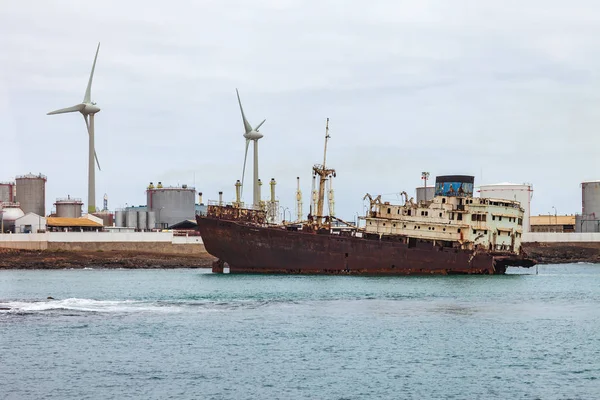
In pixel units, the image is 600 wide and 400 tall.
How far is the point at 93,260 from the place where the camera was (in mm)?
119875

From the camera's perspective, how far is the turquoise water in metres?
33.2

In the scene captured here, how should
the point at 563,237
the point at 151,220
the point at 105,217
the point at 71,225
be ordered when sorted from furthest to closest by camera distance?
the point at 151,220 → the point at 105,217 → the point at 563,237 → the point at 71,225

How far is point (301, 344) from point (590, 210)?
11976 centimetres

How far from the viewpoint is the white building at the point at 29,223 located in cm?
13200

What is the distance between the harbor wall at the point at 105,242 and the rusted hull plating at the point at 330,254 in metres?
39.4

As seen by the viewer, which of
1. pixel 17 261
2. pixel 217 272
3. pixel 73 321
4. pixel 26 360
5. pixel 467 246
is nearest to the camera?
pixel 26 360

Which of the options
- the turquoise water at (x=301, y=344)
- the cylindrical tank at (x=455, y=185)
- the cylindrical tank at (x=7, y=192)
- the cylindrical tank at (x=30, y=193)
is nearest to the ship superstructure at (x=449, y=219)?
the cylindrical tank at (x=455, y=185)

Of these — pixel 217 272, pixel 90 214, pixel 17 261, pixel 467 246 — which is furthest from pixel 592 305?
pixel 90 214

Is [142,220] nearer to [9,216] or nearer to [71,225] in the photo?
[71,225]

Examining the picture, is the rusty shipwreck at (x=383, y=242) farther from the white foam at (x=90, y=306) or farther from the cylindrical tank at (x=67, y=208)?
the cylindrical tank at (x=67, y=208)

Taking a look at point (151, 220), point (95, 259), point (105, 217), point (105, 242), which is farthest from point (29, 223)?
point (151, 220)

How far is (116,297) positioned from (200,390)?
34.7 metres

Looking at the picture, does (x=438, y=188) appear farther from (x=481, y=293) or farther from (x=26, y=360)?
(x=26, y=360)

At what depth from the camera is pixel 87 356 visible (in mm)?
39000
